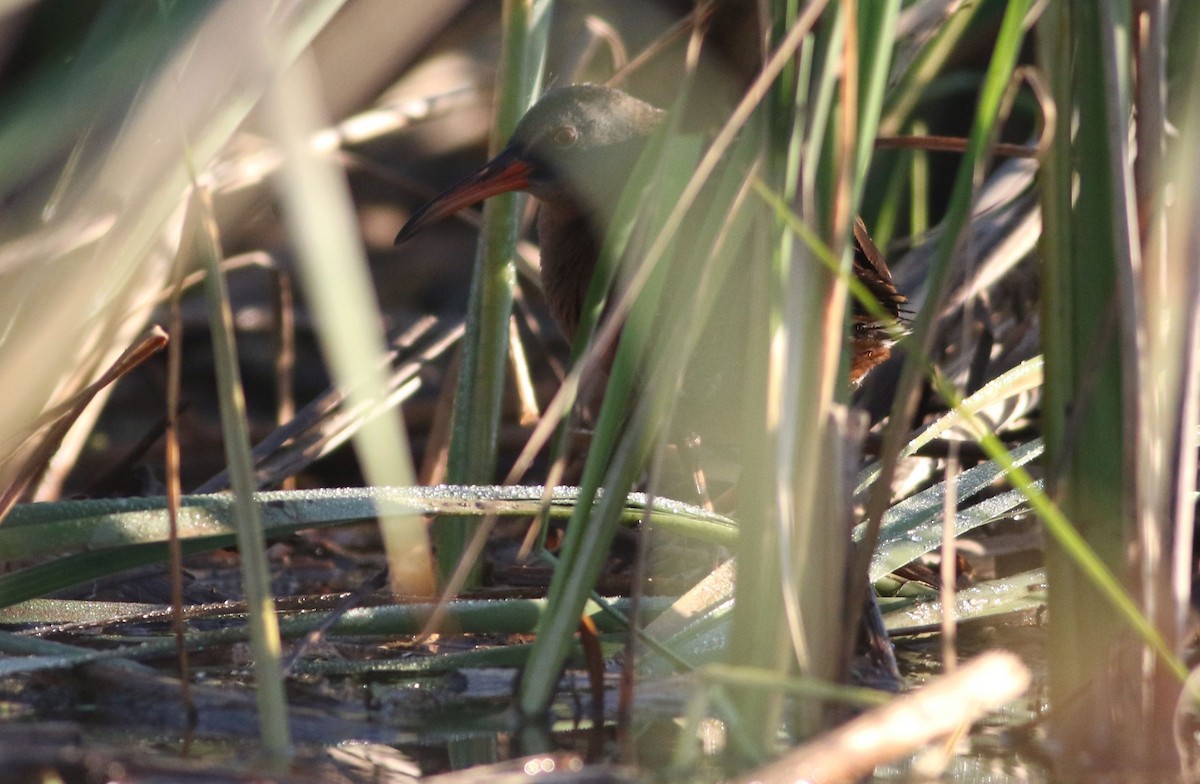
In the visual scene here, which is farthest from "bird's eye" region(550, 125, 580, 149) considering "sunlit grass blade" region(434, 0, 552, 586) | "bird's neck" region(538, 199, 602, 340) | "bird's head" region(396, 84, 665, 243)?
"sunlit grass blade" region(434, 0, 552, 586)

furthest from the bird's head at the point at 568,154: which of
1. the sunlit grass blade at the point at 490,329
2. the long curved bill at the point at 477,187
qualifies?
the sunlit grass blade at the point at 490,329

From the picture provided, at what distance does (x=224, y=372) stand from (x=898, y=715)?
594mm

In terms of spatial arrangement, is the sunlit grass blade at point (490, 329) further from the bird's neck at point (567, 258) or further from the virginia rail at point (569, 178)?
the bird's neck at point (567, 258)

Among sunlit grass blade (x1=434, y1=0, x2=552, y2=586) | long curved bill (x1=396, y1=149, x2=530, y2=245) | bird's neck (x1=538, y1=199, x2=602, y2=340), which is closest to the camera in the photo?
sunlit grass blade (x1=434, y1=0, x2=552, y2=586)

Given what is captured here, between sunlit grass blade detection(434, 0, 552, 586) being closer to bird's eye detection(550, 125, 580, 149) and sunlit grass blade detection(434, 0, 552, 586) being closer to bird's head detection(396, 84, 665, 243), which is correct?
bird's head detection(396, 84, 665, 243)

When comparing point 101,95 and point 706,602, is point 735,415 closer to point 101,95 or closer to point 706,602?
point 706,602

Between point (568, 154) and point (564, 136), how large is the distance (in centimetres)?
4

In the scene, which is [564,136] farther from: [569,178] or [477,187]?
[477,187]

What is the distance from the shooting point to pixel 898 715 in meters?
1.04

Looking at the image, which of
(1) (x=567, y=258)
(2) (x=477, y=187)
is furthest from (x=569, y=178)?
(2) (x=477, y=187)

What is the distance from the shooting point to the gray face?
286cm

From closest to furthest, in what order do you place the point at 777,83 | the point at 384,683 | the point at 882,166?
the point at 777,83, the point at 384,683, the point at 882,166

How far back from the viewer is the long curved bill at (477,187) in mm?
2689

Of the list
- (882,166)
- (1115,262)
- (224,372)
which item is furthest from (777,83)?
(882,166)
